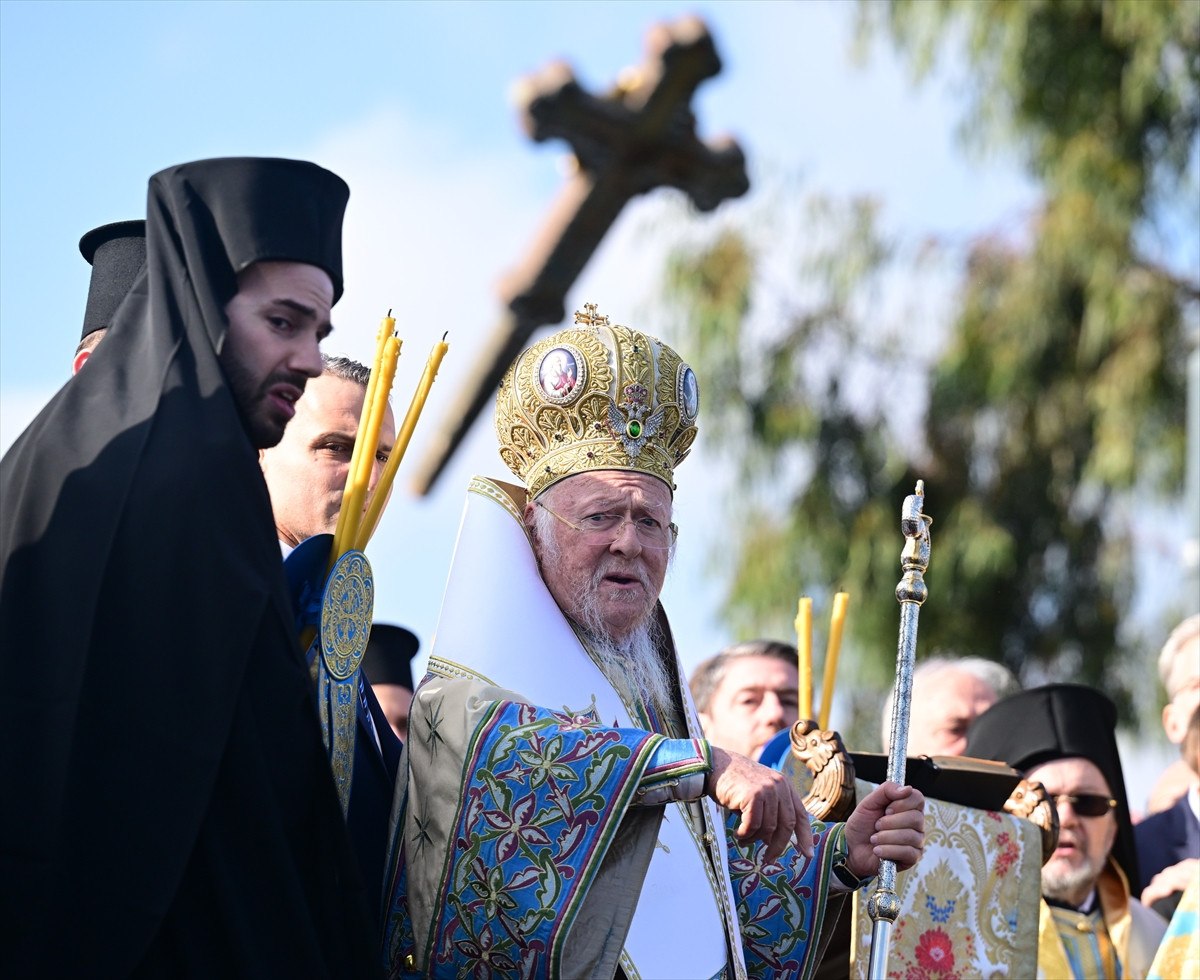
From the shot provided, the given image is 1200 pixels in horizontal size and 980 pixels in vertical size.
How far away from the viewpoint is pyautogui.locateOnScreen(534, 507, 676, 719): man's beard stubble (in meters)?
5.11

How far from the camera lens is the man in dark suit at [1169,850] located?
22.4 feet

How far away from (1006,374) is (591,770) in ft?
32.3

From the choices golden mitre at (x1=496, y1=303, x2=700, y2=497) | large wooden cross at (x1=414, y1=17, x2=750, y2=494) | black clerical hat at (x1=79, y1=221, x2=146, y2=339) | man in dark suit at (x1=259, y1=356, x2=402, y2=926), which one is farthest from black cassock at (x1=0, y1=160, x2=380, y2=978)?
large wooden cross at (x1=414, y1=17, x2=750, y2=494)

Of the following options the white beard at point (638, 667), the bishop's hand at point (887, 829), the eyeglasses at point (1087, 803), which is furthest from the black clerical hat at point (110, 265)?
the eyeglasses at point (1087, 803)

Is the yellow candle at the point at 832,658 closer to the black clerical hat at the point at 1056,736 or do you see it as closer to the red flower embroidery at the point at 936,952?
Result: the red flower embroidery at the point at 936,952

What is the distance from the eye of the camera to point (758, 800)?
13.9 ft

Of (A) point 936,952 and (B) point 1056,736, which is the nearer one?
(A) point 936,952

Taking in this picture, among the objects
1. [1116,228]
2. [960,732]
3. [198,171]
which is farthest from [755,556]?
[198,171]

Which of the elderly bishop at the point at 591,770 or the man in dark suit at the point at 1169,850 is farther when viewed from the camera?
the man in dark suit at the point at 1169,850

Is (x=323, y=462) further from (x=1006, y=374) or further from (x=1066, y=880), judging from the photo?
(x=1006, y=374)

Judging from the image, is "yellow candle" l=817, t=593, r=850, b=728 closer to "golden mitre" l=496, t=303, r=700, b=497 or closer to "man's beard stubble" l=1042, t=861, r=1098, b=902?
"golden mitre" l=496, t=303, r=700, b=497

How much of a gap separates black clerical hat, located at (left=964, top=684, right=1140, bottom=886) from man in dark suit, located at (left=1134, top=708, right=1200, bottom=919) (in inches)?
4.5

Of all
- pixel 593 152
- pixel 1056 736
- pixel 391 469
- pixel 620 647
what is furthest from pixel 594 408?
pixel 593 152

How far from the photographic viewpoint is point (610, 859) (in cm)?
449
